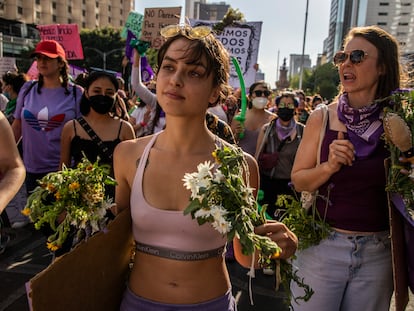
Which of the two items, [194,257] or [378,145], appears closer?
[194,257]

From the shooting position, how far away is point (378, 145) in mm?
2270

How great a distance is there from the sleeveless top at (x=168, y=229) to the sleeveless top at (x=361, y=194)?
89 centimetres

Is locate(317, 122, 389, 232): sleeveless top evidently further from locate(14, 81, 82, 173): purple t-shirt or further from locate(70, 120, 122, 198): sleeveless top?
locate(14, 81, 82, 173): purple t-shirt

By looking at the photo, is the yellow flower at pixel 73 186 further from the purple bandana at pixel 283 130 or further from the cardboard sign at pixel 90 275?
the purple bandana at pixel 283 130

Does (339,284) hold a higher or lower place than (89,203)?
lower

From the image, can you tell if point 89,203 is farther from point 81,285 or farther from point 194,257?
point 194,257

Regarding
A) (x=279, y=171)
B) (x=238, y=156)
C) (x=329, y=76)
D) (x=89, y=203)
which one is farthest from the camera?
(x=329, y=76)

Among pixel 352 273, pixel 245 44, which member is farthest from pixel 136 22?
pixel 352 273

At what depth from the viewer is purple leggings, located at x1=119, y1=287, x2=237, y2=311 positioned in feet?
5.55

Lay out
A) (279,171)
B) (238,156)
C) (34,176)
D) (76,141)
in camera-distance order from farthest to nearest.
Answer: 1. (279,171)
2. (34,176)
3. (76,141)
4. (238,156)

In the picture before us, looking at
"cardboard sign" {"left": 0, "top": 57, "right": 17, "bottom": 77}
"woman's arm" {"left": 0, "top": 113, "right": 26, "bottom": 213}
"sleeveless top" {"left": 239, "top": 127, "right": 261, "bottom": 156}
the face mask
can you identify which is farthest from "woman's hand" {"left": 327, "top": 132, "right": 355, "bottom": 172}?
"cardboard sign" {"left": 0, "top": 57, "right": 17, "bottom": 77}

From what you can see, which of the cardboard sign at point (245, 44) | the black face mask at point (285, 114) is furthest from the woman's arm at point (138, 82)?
the cardboard sign at point (245, 44)

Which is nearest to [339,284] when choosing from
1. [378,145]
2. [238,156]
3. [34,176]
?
[378,145]

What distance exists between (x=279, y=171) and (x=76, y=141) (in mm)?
2396
